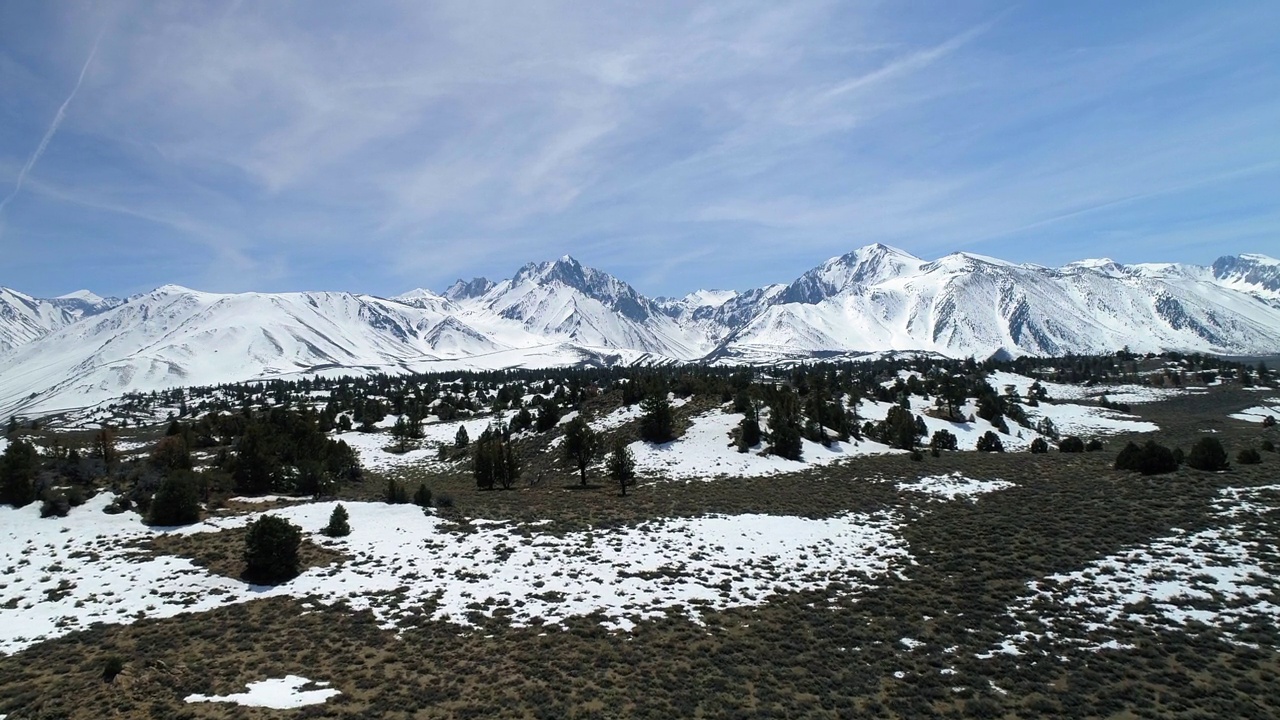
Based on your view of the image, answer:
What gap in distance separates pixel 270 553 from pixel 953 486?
145ft

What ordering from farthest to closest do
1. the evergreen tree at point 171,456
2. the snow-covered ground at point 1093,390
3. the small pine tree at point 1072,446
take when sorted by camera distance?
the snow-covered ground at point 1093,390 → the small pine tree at point 1072,446 → the evergreen tree at point 171,456

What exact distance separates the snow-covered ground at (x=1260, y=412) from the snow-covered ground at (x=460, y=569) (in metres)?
122

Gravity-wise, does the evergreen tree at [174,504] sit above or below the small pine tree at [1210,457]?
above

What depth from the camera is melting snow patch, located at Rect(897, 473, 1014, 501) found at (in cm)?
4164

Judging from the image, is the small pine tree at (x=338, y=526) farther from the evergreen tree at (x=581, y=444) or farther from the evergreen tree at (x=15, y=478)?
the evergreen tree at (x=581, y=444)

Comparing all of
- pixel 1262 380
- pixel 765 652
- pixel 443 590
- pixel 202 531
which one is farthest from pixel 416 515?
pixel 1262 380

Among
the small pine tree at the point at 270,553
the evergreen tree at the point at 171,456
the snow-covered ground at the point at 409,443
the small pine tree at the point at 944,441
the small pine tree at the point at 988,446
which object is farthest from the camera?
the snow-covered ground at the point at 409,443

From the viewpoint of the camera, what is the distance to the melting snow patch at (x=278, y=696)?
1570 centimetres

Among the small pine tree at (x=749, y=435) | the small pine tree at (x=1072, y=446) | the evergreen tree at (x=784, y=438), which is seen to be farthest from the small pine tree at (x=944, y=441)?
the small pine tree at (x=749, y=435)

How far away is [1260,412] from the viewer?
11525 centimetres

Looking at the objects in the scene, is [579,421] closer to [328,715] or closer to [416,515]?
[416,515]

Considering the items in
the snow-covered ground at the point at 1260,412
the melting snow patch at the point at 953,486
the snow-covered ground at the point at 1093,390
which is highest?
the melting snow patch at the point at 953,486

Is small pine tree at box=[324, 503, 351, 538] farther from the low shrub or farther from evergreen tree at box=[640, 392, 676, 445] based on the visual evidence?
the low shrub

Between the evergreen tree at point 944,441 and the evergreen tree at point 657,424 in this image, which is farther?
the evergreen tree at point 944,441
